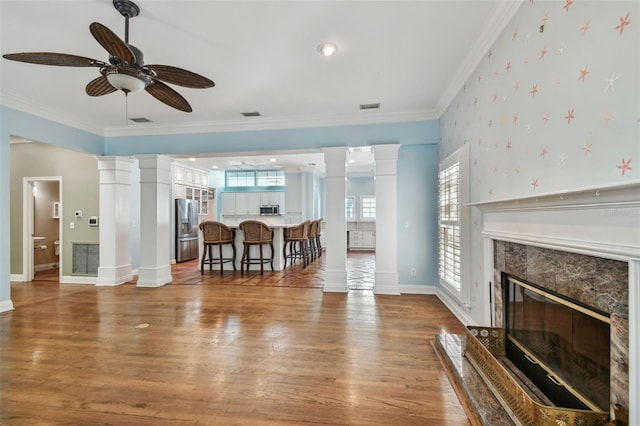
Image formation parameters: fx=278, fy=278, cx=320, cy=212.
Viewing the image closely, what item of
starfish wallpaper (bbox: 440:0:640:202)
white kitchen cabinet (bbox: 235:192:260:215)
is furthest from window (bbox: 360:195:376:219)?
starfish wallpaper (bbox: 440:0:640:202)

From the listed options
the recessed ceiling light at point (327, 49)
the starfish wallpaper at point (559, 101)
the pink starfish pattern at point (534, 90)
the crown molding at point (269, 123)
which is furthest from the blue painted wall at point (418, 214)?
the pink starfish pattern at point (534, 90)

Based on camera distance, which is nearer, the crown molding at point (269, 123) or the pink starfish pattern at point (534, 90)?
the pink starfish pattern at point (534, 90)

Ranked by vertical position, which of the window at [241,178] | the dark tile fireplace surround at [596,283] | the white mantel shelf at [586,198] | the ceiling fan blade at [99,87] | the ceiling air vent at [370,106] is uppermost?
A: the ceiling air vent at [370,106]

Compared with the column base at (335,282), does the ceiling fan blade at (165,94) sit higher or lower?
higher

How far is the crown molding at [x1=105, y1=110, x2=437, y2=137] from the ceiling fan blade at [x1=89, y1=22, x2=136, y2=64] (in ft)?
8.37

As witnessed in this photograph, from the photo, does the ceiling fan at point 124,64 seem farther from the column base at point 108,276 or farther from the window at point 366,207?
the window at point 366,207

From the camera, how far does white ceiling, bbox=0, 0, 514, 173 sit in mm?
2104

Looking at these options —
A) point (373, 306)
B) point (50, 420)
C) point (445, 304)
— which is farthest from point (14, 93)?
point (445, 304)

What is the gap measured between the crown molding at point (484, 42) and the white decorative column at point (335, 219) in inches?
67.9

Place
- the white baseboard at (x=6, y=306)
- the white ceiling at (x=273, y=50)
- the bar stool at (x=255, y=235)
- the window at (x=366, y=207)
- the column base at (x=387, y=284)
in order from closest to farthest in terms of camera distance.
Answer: the white ceiling at (x=273, y=50)
the white baseboard at (x=6, y=306)
the column base at (x=387, y=284)
the bar stool at (x=255, y=235)
the window at (x=366, y=207)

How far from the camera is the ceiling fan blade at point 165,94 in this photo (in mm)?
2346

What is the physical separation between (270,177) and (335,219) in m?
5.90

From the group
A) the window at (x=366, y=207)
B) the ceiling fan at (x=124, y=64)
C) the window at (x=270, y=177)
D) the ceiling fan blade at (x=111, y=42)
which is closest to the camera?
the ceiling fan blade at (x=111, y=42)

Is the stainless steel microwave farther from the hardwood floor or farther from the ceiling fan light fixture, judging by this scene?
the ceiling fan light fixture
